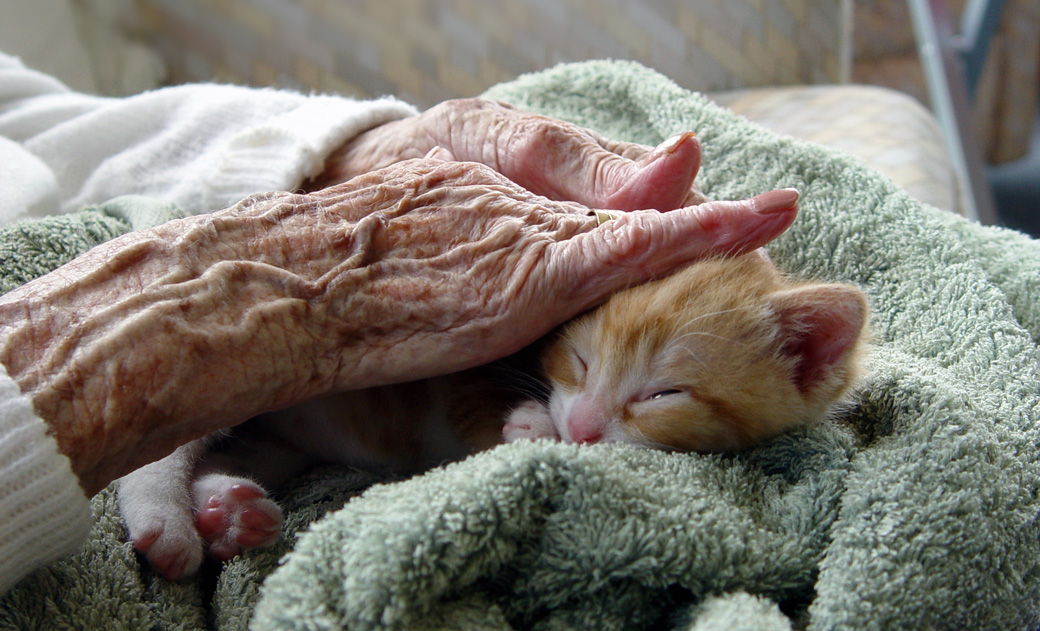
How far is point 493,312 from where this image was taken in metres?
0.82

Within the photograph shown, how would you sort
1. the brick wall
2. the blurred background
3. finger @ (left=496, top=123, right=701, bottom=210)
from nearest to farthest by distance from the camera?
1. finger @ (left=496, top=123, right=701, bottom=210)
2. the blurred background
3. the brick wall

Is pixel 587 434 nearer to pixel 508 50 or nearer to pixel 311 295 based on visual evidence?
pixel 311 295

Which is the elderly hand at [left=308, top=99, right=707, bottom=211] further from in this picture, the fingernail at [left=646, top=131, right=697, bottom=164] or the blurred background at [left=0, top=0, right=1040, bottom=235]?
the blurred background at [left=0, top=0, right=1040, bottom=235]

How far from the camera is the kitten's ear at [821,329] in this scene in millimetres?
838

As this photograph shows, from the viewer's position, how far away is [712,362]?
0.87 m

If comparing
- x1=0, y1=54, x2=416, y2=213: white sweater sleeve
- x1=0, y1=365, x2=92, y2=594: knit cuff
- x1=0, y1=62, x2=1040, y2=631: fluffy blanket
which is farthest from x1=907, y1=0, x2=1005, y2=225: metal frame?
x1=0, y1=365, x2=92, y2=594: knit cuff

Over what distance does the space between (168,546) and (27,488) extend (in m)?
0.15

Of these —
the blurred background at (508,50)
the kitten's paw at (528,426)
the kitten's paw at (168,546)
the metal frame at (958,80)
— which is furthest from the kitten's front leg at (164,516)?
the metal frame at (958,80)

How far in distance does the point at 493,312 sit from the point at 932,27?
220 centimetres

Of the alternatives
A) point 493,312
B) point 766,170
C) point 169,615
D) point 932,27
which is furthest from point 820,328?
point 932,27

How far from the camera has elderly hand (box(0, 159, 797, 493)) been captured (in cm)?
71

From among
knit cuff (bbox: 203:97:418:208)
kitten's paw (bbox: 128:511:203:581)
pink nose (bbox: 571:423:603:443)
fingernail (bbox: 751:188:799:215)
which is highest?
fingernail (bbox: 751:188:799:215)

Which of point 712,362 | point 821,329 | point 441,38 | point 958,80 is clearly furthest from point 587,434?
point 958,80

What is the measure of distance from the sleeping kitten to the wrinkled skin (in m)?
0.05
